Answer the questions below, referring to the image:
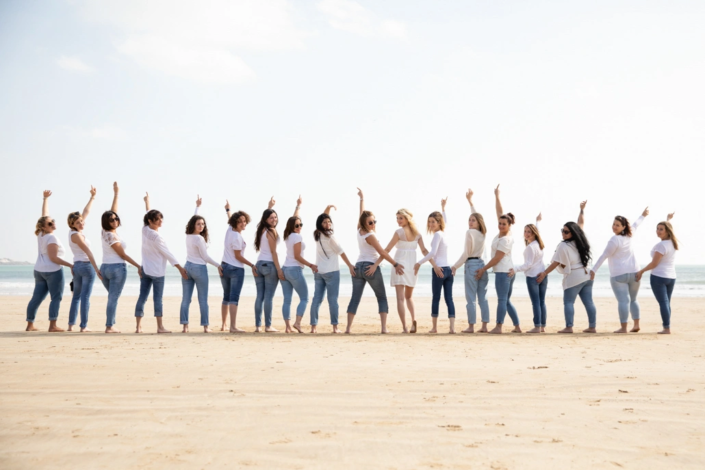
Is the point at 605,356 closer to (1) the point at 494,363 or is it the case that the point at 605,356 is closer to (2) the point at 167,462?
(1) the point at 494,363

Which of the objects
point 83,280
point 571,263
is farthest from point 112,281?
point 571,263

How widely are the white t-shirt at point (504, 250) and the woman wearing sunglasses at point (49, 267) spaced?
6698mm

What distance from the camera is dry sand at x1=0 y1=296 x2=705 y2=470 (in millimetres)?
3287

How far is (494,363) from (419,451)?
2.93 m

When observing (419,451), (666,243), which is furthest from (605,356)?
(419,451)

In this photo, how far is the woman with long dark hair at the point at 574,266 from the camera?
9172 millimetres

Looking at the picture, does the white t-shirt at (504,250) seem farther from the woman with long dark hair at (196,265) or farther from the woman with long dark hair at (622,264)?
the woman with long dark hair at (196,265)

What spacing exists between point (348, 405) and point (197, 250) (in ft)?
A: 17.1

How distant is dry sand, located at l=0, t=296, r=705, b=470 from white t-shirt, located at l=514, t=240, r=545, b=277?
85.7 inches

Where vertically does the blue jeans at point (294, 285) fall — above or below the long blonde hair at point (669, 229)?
below

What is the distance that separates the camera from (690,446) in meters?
3.46

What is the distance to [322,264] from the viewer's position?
881cm

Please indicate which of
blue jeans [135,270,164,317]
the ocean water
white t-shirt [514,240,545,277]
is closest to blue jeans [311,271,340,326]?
blue jeans [135,270,164,317]

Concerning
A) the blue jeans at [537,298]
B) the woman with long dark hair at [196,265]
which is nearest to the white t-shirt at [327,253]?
the woman with long dark hair at [196,265]
